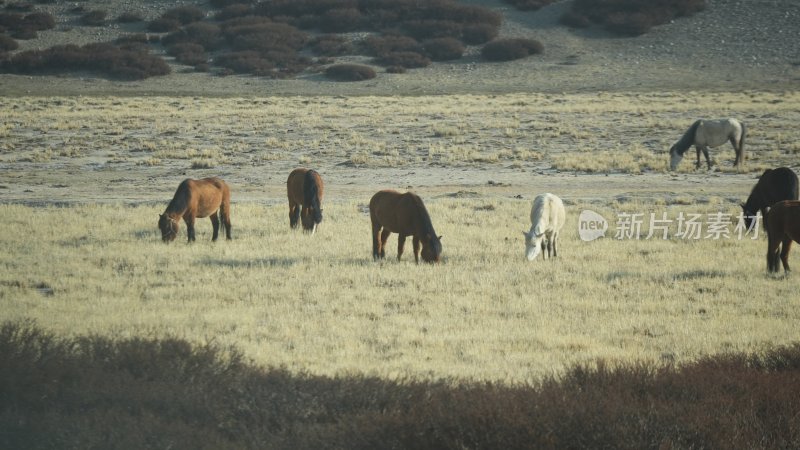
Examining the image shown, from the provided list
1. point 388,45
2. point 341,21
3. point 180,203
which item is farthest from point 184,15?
point 180,203

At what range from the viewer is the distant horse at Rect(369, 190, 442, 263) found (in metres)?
13.7

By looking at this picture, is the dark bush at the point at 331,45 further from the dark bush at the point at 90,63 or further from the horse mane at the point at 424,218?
the horse mane at the point at 424,218

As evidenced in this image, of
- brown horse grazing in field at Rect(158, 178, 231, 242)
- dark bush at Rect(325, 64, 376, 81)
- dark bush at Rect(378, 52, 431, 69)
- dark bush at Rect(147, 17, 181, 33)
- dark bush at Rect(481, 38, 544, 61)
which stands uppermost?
dark bush at Rect(147, 17, 181, 33)

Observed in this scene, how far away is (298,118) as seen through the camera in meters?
41.2

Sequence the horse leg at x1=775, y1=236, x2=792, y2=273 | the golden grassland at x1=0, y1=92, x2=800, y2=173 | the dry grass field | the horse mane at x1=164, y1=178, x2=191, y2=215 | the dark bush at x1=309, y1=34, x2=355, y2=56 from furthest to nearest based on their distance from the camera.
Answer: the dark bush at x1=309, y1=34, x2=355, y2=56 → the golden grassland at x1=0, y1=92, x2=800, y2=173 → the horse mane at x1=164, y1=178, x2=191, y2=215 → the horse leg at x1=775, y1=236, x2=792, y2=273 → the dry grass field

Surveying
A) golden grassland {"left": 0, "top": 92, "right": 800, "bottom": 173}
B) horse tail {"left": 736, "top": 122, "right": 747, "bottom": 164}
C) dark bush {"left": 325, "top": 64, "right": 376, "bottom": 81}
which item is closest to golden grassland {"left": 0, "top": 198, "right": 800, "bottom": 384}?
golden grassland {"left": 0, "top": 92, "right": 800, "bottom": 173}

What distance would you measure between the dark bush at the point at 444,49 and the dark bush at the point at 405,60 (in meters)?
1.16

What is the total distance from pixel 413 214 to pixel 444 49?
58.9 metres

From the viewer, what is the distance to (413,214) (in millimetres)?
13703

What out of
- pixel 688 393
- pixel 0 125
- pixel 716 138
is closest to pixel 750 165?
pixel 716 138

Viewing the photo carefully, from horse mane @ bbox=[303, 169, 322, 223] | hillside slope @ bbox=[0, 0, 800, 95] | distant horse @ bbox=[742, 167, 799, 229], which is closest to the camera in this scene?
distant horse @ bbox=[742, 167, 799, 229]

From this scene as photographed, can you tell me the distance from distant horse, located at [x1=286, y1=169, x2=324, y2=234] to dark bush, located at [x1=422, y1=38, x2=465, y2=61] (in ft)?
177

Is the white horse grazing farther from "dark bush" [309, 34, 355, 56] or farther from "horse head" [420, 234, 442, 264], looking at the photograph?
"dark bush" [309, 34, 355, 56]

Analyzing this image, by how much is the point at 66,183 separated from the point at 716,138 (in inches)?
787
